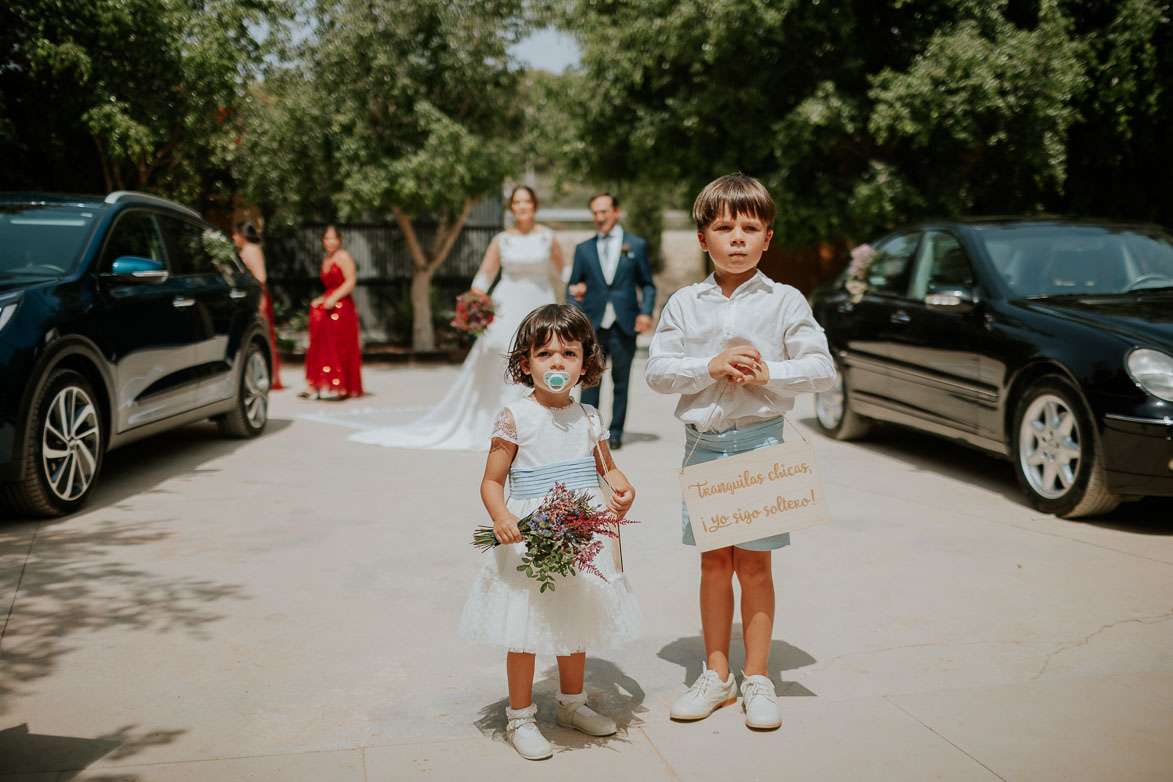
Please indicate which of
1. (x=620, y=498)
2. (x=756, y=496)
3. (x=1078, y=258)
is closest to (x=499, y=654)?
(x=620, y=498)

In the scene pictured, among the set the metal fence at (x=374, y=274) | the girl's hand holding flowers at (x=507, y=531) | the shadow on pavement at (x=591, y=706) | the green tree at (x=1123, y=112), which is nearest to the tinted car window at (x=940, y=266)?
the shadow on pavement at (x=591, y=706)

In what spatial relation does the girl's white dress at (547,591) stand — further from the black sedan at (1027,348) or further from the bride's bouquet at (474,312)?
the bride's bouquet at (474,312)

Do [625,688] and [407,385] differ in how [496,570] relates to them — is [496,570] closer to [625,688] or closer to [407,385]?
[625,688]

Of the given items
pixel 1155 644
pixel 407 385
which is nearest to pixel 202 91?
pixel 407 385

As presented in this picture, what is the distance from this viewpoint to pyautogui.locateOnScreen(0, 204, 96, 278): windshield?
21.3 feet

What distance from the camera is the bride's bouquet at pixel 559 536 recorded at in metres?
3.13

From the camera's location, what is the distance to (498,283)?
9203mm

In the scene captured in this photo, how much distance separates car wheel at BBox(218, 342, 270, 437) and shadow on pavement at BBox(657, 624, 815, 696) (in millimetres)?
5670

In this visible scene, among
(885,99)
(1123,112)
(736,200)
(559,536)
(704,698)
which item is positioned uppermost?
(885,99)

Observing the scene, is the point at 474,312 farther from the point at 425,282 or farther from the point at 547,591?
the point at 425,282

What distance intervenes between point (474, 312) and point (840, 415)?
304cm

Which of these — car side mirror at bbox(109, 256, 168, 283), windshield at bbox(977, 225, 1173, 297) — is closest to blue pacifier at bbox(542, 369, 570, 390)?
car side mirror at bbox(109, 256, 168, 283)

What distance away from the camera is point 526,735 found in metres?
3.30

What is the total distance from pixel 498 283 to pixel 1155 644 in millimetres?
6054
